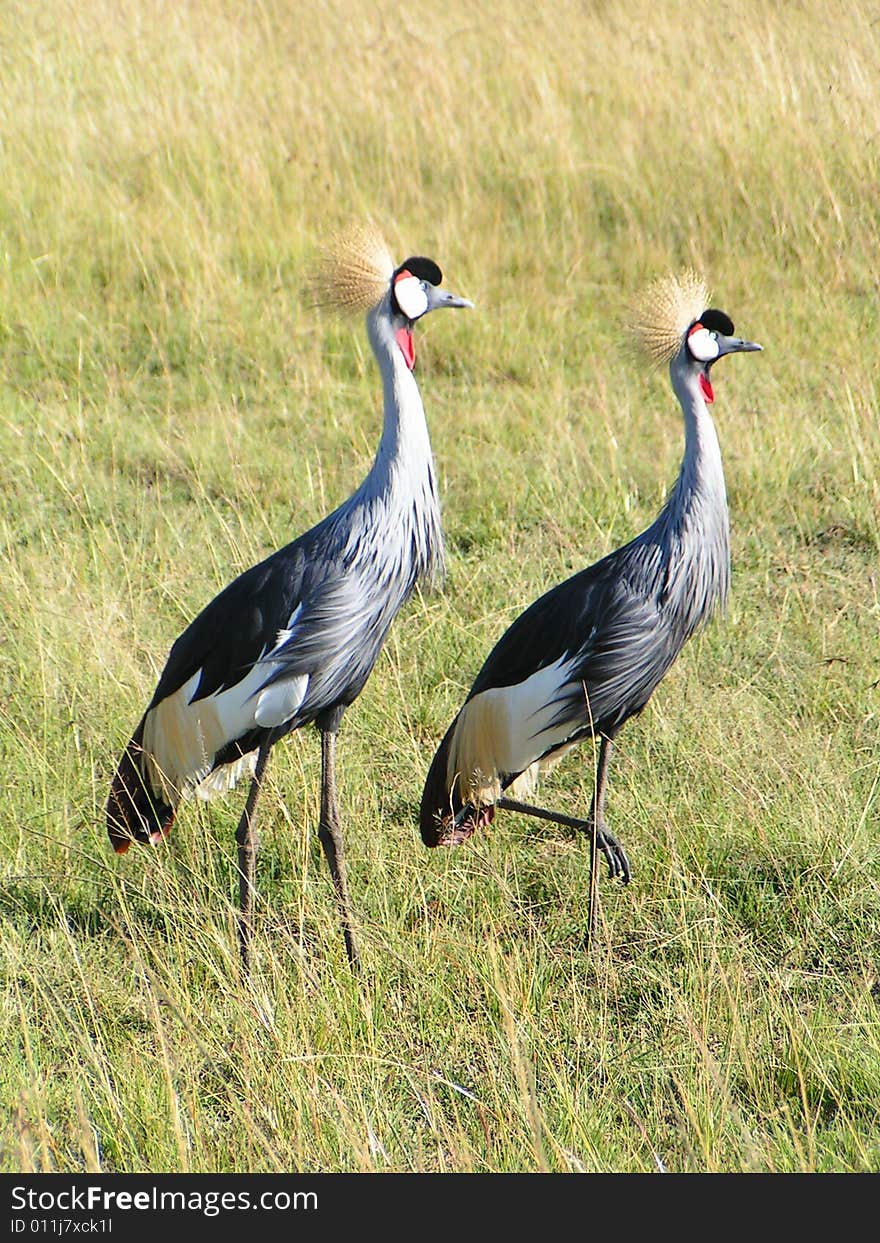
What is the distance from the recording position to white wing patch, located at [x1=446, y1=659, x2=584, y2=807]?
2701 mm

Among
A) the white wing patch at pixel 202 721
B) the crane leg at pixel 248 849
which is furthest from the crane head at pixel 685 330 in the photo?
the crane leg at pixel 248 849

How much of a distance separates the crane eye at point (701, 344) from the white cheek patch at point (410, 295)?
1.70ft

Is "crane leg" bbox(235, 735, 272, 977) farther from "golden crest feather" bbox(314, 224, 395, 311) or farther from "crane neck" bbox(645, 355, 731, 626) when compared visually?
"golden crest feather" bbox(314, 224, 395, 311)

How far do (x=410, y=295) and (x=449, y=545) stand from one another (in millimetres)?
1240

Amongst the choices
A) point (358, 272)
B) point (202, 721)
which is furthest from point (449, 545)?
point (202, 721)

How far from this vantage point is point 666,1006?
93.8 inches

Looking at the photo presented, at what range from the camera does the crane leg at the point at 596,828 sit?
2557 mm

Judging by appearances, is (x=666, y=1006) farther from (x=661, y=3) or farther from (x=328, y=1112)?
(x=661, y=3)

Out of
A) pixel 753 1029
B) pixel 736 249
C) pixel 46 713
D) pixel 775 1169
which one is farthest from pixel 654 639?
pixel 736 249

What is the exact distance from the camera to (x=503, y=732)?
2752 mm

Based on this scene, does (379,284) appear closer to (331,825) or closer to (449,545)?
(331,825)

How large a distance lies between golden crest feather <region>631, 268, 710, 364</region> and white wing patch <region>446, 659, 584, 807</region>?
2.35 ft

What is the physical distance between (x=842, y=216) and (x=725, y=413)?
120 cm

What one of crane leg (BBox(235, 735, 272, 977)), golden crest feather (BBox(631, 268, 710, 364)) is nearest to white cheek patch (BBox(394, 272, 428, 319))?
golden crest feather (BBox(631, 268, 710, 364))
